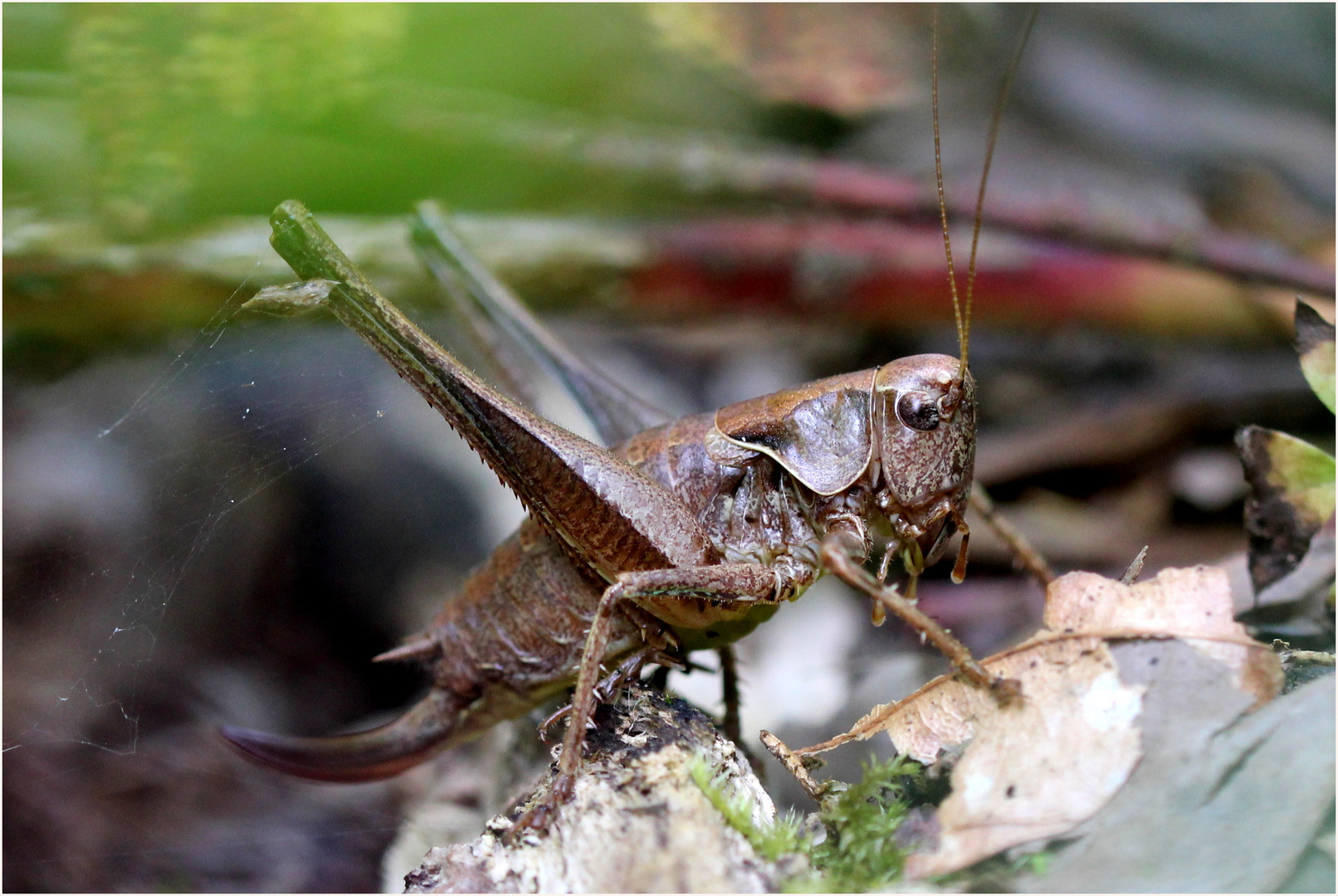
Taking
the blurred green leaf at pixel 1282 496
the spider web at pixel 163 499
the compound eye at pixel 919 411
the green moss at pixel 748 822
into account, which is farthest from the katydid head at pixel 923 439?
the spider web at pixel 163 499

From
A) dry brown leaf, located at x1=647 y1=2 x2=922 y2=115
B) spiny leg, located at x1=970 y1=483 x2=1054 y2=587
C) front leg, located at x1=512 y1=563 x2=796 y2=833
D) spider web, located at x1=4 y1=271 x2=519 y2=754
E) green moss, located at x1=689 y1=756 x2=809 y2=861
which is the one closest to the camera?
green moss, located at x1=689 y1=756 x2=809 y2=861

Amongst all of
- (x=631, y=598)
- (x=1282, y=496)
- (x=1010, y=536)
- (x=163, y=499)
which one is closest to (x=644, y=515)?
(x=631, y=598)

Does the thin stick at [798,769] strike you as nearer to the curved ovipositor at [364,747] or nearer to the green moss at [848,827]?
the green moss at [848,827]

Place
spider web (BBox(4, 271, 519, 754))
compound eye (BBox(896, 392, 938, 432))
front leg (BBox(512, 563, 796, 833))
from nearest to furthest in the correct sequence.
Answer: front leg (BBox(512, 563, 796, 833))
spider web (BBox(4, 271, 519, 754))
compound eye (BBox(896, 392, 938, 432))

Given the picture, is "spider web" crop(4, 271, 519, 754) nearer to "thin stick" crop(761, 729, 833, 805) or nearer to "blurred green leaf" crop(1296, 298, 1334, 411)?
"thin stick" crop(761, 729, 833, 805)

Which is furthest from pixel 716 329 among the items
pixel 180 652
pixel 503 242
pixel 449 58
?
pixel 180 652

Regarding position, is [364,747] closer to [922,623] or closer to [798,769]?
[798,769]

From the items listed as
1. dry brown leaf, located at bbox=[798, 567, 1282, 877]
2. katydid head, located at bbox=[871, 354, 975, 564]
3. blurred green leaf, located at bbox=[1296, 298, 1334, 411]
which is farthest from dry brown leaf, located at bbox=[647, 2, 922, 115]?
dry brown leaf, located at bbox=[798, 567, 1282, 877]
